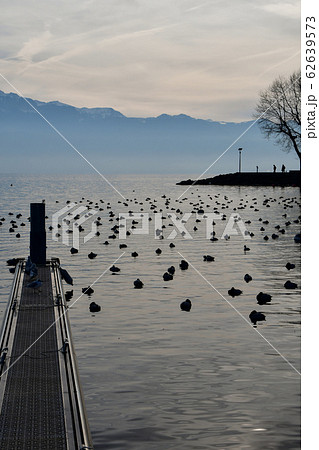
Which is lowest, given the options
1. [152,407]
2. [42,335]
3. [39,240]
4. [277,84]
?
[152,407]

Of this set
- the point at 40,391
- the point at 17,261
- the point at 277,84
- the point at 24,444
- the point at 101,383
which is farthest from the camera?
the point at 277,84

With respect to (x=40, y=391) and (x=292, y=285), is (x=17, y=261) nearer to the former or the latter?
(x=292, y=285)

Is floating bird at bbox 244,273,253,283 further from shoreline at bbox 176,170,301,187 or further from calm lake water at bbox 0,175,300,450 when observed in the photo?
shoreline at bbox 176,170,301,187

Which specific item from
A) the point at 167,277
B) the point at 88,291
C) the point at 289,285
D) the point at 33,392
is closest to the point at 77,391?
the point at 33,392

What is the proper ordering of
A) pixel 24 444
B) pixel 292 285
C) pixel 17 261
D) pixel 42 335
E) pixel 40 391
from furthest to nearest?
pixel 17 261 → pixel 292 285 → pixel 42 335 → pixel 40 391 → pixel 24 444

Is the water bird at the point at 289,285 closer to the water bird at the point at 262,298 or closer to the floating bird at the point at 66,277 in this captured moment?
the water bird at the point at 262,298

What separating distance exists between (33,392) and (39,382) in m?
0.53

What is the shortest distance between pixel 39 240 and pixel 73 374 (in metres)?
13.9

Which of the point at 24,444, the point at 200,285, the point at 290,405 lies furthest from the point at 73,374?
the point at 200,285

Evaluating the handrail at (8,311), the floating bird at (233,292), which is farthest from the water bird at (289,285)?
the handrail at (8,311)

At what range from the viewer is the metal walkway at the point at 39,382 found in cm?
1014

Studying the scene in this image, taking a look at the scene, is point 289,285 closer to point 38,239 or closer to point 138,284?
point 138,284

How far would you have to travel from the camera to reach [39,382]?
12.4m

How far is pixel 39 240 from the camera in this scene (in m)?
25.6
